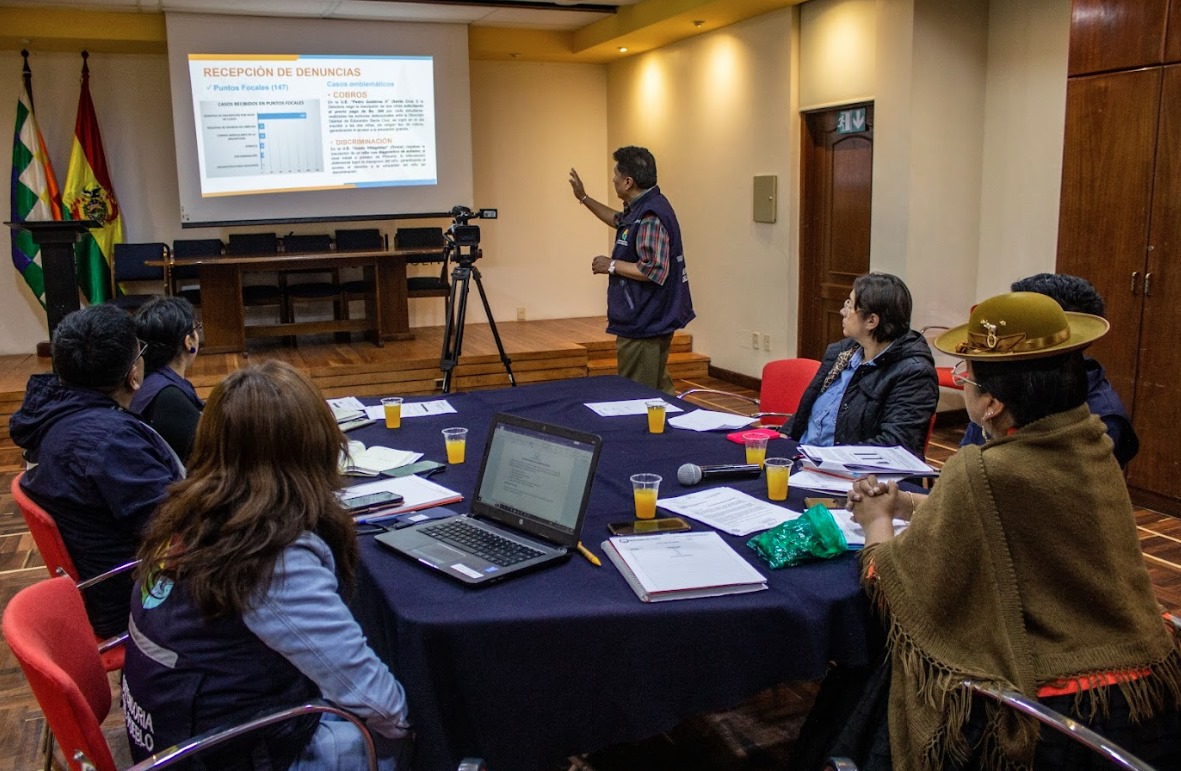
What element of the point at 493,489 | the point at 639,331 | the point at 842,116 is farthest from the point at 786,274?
the point at 493,489

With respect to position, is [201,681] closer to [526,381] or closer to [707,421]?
[707,421]

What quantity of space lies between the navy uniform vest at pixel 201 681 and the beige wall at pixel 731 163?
553 centimetres

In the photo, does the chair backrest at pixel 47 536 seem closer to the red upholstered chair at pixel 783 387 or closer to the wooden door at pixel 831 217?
the red upholstered chair at pixel 783 387

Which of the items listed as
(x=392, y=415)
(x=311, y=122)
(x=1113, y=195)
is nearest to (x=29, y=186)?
(x=311, y=122)

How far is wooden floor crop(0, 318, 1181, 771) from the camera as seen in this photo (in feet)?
8.05

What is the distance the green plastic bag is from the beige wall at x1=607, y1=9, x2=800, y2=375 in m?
4.93

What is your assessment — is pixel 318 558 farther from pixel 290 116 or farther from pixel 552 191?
pixel 552 191

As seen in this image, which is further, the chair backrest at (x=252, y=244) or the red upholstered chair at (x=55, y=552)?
the chair backrest at (x=252, y=244)

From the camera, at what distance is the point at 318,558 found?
1551 millimetres

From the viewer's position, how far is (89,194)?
743 centimetres

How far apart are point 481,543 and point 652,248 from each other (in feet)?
8.76

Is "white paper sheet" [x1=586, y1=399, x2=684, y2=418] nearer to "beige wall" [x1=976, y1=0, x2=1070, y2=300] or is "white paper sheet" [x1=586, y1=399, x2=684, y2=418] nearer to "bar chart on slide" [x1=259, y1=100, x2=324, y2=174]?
"beige wall" [x1=976, y1=0, x2=1070, y2=300]

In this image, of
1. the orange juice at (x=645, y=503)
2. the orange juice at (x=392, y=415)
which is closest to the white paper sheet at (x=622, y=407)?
the orange juice at (x=392, y=415)

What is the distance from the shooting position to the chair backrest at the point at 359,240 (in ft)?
26.0
